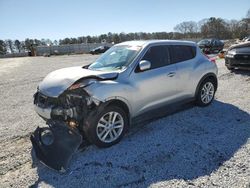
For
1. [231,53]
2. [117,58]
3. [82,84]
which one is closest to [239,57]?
[231,53]

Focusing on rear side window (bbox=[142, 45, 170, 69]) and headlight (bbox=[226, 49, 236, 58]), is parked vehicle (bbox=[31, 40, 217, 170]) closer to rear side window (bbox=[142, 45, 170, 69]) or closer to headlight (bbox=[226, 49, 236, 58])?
rear side window (bbox=[142, 45, 170, 69])

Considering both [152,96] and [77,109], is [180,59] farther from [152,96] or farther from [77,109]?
[77,109]

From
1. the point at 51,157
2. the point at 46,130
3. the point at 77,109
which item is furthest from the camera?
the point at 46,130

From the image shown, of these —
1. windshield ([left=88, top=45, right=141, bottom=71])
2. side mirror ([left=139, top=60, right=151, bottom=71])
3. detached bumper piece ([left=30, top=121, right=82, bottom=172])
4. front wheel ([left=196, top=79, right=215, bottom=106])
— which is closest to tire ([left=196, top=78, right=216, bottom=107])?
front wheel ([left=196, top=79, right=215, bottom=106])

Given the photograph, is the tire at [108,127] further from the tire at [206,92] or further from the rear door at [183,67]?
the tire at [206,92]

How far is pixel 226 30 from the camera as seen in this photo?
6888cm

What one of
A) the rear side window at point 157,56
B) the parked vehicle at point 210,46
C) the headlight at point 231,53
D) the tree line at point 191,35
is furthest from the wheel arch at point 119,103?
the tree line at point 191,35

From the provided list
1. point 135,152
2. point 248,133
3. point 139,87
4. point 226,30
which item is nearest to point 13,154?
point 135,152

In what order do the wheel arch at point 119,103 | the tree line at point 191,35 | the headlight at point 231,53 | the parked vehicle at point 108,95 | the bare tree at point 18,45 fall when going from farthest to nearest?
the bare tree at point 18,45 → the tree line at point 191,35 → the headlight at point 231,53 → the wheel arch at point 119,103 → the parked vehicle at point 108,95

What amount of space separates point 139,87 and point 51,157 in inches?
75.2

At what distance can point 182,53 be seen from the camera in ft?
19.4

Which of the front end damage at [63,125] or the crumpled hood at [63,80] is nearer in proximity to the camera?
the front end damage at [63,125]

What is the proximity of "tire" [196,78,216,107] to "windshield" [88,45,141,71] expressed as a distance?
79.3 inches

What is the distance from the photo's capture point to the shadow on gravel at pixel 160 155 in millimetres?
3648
